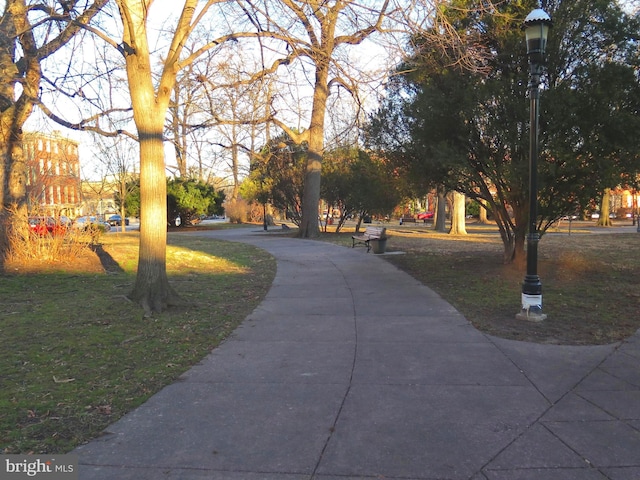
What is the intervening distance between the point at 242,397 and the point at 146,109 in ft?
16.9

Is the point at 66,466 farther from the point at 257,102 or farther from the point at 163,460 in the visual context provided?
the point at 257,102

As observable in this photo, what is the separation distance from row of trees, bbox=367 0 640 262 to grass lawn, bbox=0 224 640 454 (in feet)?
7.24

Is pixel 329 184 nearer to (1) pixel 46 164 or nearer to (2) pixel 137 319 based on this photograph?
(1) pixel 46 164

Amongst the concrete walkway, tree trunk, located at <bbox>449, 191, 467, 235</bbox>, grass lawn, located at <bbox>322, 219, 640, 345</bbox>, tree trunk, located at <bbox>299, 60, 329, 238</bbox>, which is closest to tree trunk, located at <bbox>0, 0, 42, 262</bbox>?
the concrete walkway

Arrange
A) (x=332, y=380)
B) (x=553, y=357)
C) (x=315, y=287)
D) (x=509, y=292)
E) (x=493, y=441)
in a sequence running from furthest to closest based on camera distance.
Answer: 1. (x=315, y=287)
2. (x=509, y=292)
3. (x=553, y=357)
4. (x=332, y=380)
5. (x=493, y=441)

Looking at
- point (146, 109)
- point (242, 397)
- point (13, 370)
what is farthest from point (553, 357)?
point (146, 109)

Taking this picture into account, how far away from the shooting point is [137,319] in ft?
23.4

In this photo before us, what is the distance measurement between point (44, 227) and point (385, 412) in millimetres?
10883

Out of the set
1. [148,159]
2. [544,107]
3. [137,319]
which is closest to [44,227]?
[148,159]

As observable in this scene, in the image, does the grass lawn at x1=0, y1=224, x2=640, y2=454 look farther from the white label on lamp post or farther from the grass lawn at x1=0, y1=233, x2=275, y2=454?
Result: the white label on lamp post

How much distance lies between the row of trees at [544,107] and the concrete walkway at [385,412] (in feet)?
14.7

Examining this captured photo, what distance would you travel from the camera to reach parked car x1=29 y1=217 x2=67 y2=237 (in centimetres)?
1182

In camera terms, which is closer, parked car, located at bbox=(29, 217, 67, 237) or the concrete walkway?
the concrete walkway

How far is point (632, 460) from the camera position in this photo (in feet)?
10.7
